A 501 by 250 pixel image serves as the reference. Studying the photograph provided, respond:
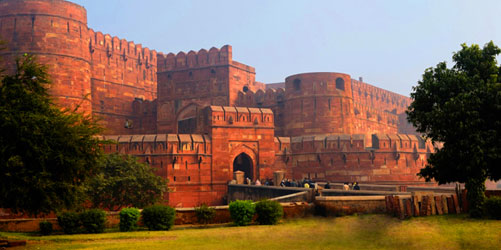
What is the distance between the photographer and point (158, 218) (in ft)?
44.7

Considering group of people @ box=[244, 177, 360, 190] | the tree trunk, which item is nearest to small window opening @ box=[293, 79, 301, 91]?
group of people @ box=[244, 177, 360, 190]

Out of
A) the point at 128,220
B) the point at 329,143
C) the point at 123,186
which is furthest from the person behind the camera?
the point at 329,143

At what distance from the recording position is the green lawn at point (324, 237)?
33.6 ft

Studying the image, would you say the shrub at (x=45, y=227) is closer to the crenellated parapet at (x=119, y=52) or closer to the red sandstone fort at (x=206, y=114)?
the red sandstone fort at (x=206, y=114)

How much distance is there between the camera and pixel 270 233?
39.5 feet

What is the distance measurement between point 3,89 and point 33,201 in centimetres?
252

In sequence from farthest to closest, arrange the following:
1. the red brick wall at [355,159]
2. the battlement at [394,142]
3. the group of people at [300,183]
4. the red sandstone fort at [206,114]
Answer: the battlement at [394,142], the red brick wall at [355,159], the red sandstone fort at [206,114], the group of people at [300,183]

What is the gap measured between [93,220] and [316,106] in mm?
24037

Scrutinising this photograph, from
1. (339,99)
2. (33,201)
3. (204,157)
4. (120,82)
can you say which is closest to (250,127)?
(204,157)

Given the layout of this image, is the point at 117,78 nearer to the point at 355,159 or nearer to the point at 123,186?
the point at 123,186

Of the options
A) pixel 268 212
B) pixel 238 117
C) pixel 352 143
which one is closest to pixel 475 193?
pixel 268 212

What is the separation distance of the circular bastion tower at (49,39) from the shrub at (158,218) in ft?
65.3

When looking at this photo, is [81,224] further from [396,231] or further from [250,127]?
[250,127]

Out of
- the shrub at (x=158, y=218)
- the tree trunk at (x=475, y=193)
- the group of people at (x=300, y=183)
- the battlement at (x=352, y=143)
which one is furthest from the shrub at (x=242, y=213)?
the battlement at (x=352, y=143)
